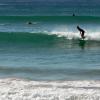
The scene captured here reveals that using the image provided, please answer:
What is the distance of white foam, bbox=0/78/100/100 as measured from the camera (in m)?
11.3

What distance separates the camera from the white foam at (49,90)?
11289 mm

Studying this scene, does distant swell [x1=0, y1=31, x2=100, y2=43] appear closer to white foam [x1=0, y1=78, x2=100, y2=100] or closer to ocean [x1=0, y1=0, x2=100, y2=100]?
ocean [x1=0, y1=0, x2=100, y2=100]

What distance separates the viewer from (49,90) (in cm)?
1195

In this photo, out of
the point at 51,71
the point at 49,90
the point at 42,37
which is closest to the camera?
the point at 49,90

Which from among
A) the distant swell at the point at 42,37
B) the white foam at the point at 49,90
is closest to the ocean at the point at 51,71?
the white foam at the point at 49,90

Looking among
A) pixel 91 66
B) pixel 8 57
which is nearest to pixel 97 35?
pixel 8 57

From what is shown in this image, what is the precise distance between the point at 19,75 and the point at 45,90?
405 centimetres

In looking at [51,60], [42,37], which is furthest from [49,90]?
[42,37]

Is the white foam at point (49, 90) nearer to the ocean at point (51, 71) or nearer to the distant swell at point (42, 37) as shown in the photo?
the ocean at point (51, 71)

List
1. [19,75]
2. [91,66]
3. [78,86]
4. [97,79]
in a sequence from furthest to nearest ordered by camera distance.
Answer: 1. [91,66]
2. [19,75]
3. [97,79]
4. [78,86]

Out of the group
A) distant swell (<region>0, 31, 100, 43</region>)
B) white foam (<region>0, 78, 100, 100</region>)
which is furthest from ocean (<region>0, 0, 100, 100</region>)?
distant swell (<region>0, 31, 100, 43</region>)

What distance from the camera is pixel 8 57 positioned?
20672mm

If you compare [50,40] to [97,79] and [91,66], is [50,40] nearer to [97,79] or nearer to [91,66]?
[91,66]

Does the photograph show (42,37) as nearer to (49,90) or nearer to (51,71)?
(51,71)
